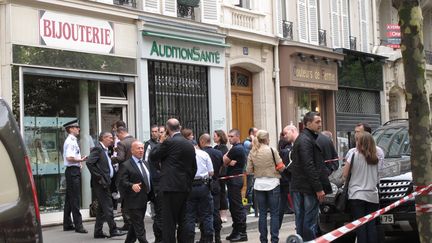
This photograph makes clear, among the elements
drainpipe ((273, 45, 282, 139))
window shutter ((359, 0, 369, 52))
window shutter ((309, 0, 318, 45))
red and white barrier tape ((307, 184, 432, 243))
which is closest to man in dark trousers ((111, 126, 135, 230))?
red and white barrier tape ((307, 184, 432, 243))

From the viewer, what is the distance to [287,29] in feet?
70.9

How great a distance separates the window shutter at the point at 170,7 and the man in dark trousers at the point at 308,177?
8.04 meters

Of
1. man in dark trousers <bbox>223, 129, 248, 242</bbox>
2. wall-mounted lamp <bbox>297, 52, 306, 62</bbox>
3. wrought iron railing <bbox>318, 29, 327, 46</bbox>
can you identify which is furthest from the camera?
wrought iron railing <bbox>318, 29, 327, 46</bbox>

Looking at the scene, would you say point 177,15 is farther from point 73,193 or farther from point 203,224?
point 203,224

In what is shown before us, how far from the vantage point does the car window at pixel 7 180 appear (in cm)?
464

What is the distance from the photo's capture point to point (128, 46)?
15.4m

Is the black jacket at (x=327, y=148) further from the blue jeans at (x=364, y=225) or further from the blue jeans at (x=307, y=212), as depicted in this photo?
the blue jeans at (x=364, y=225)

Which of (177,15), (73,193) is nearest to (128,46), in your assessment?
(177,15)

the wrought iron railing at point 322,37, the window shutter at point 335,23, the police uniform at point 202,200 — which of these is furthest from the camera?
the window shutter at point 335,23

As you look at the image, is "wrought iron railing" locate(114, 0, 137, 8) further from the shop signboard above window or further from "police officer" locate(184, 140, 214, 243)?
"police officer" locate(184, 140, 214, 243)

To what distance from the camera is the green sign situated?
16.2 meters

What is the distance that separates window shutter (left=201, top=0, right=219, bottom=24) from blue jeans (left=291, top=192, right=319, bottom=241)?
30.2 feet

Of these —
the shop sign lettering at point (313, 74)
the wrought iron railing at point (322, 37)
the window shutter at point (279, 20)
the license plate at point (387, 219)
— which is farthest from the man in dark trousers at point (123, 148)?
the wrought iron railing at point (322, 37)

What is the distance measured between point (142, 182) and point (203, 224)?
4.08 feet
